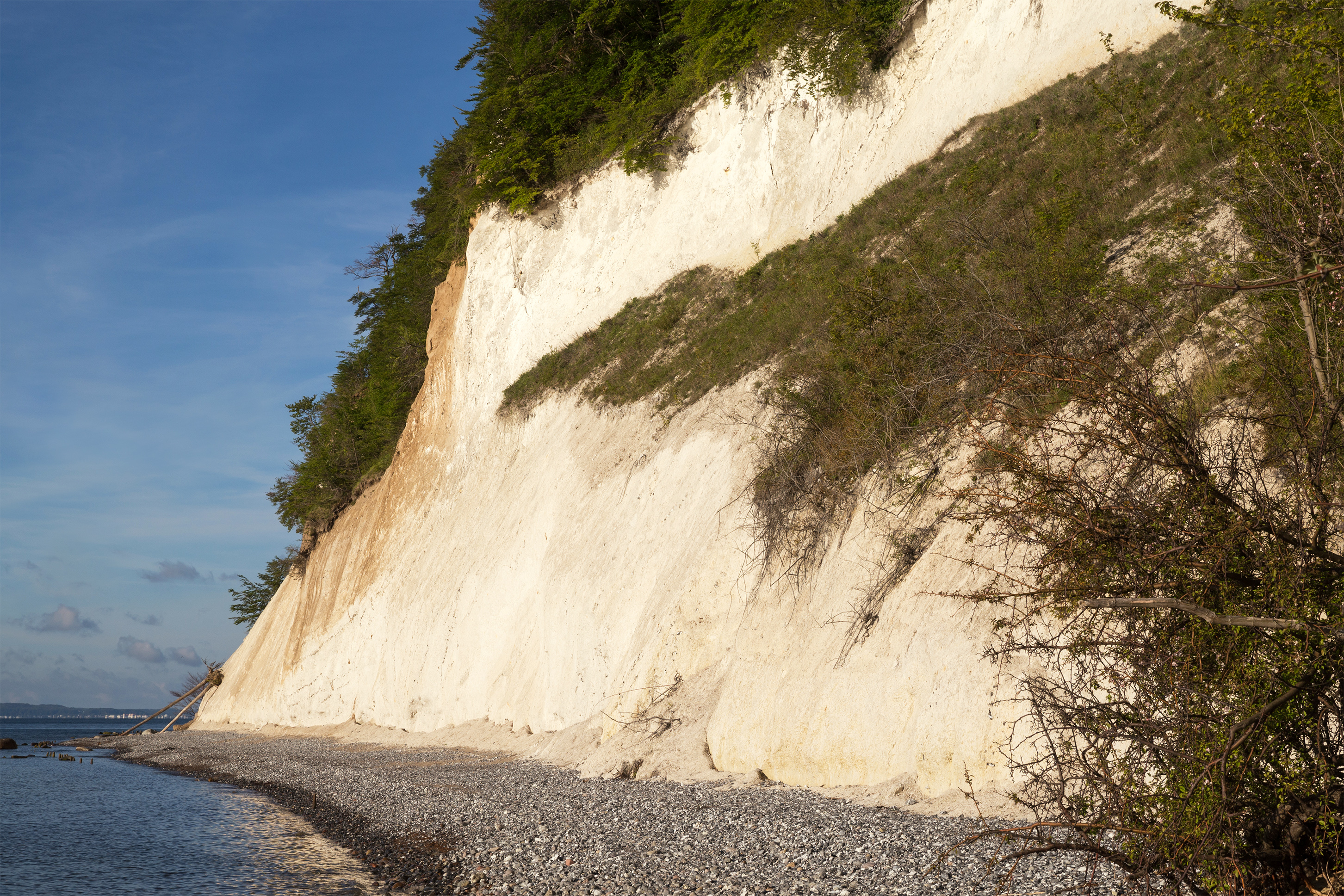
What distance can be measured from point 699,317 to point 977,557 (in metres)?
14.8

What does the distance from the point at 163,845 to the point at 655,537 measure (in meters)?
10.5

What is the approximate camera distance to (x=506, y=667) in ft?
74.8

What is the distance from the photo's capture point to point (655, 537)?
752 inches

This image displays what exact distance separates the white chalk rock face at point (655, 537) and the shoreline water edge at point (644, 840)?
1227 millimetres

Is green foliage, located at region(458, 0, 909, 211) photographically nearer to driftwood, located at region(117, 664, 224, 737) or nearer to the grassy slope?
the grassy slope

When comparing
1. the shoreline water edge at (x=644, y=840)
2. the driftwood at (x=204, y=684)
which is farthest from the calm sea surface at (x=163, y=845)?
the driftwood at (x=204, y=684)

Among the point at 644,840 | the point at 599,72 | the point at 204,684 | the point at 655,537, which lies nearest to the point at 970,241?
the point at 655,537

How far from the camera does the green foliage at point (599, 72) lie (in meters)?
25.4

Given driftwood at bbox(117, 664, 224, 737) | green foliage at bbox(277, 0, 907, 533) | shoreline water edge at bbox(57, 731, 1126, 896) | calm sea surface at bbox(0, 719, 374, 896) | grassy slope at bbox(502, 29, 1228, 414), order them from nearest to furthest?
1. shoreline water edge at bbox(57, 731, 1126, 896)
2. calm sea surface at bbox(0, 719, 374, 896)
3. grassy slope at bbox(502, 29, 1228, 414)
4. green foliage at bbox(277, 0, 907, 533)
5. driftwood at bbox(117, 664, 224, 737)

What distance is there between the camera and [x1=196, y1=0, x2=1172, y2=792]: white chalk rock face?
11672mm

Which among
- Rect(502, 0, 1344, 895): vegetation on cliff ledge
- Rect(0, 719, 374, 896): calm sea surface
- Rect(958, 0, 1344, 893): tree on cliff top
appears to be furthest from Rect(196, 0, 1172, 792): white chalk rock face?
Rect(0, 719, 374, 896): calm sea surface

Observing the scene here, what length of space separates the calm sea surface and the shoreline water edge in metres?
0.64

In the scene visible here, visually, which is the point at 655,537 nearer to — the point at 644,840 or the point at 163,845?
the point at 644,840

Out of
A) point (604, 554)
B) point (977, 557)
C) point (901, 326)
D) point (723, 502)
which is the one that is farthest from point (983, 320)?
point (604, 554)
